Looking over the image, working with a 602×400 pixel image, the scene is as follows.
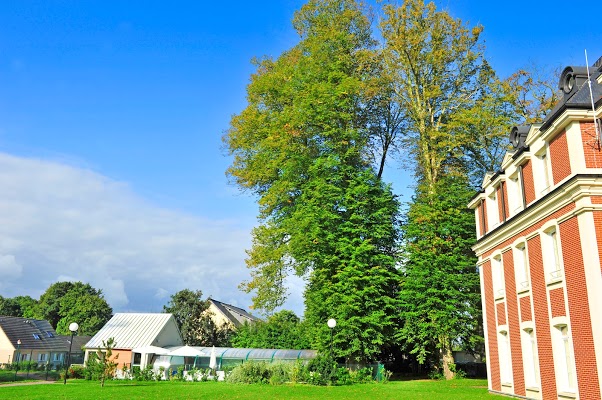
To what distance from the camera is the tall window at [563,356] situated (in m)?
16.2

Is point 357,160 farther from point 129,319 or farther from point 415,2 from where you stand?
point 129,319

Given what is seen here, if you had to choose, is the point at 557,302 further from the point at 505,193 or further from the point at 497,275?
the point at 505,193

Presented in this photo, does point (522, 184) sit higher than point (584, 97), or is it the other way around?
point (584, 97)

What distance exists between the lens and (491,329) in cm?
2350

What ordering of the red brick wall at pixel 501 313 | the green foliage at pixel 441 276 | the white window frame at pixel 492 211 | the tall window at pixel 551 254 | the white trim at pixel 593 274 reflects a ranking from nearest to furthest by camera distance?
the white trim at pixel 593 274
the tall window at pixel 551 254
the red brick wall at pixel 501 313
the white window frame at pixel 492 211
the green foliage at pixel 441 276

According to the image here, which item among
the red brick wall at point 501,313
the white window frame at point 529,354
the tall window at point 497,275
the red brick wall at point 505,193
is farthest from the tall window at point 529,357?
the red brick wall at point 505,193

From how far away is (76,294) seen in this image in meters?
79.8

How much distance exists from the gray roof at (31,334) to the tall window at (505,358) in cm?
5027

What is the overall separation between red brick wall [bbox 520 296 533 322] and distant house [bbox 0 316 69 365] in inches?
1825

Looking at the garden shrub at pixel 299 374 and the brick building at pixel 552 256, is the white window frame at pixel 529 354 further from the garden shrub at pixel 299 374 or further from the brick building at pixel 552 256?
the garden shrub at pixel 299 374

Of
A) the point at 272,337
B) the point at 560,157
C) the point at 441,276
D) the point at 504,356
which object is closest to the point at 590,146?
the point at 560,157

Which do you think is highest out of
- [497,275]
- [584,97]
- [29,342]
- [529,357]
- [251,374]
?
[584,97]

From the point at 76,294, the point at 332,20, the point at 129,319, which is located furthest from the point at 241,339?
the point at 76,294

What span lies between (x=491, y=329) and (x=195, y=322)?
35.1 m
